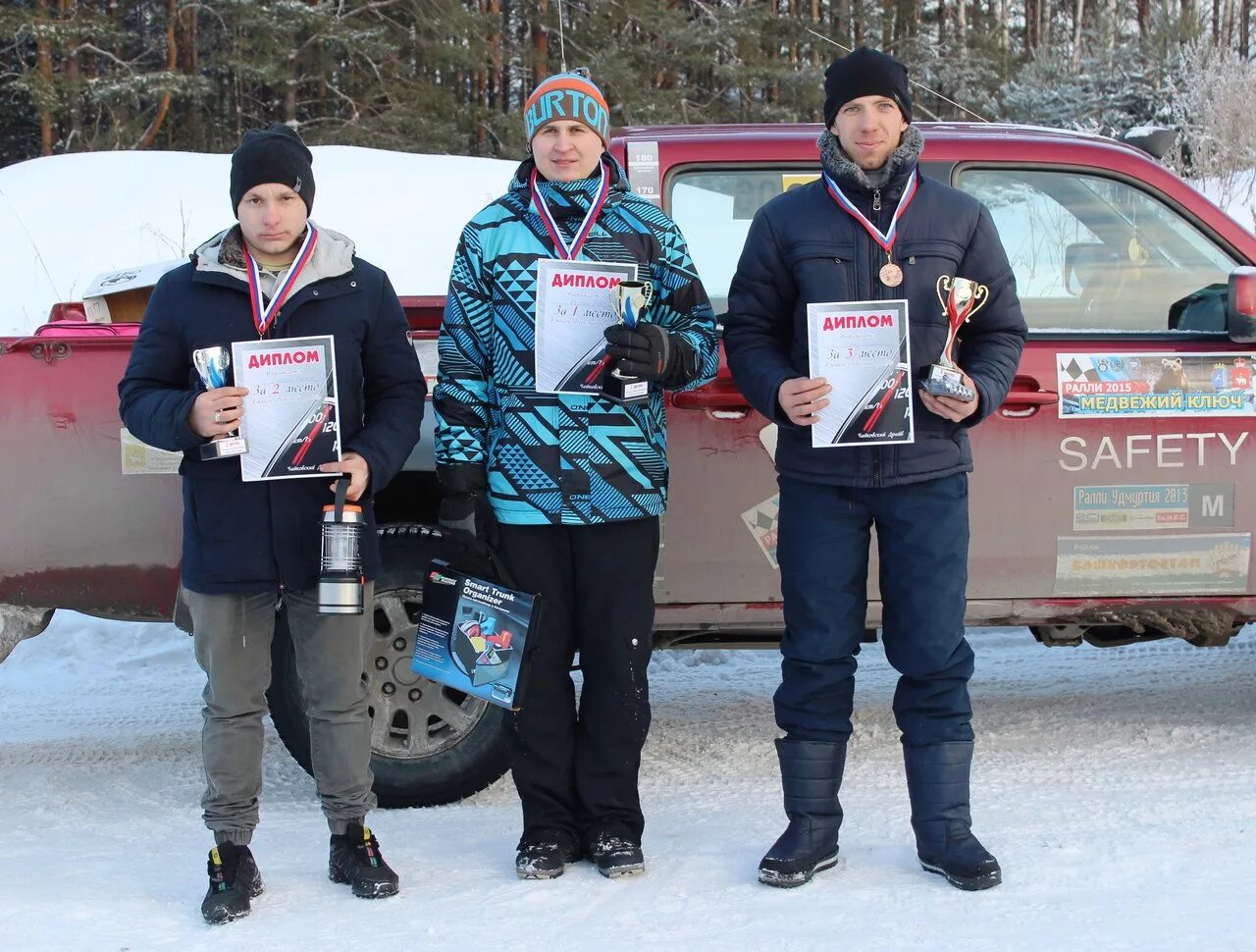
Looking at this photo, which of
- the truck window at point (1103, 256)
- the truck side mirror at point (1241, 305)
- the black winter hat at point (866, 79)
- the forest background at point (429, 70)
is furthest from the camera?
the forest background at point (429, 70)

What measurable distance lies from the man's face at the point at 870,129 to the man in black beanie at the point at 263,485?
3.78 feet

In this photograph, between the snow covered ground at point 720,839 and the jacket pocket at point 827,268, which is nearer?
the snow covered ground at point 720,839

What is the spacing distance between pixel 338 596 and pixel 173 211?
11322mm

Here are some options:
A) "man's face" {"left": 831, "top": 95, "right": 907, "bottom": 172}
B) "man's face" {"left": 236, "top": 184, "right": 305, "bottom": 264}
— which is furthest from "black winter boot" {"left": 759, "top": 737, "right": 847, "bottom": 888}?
"man's face" {"left": 236, "top": 184, "right": 305, "bottom": 264}

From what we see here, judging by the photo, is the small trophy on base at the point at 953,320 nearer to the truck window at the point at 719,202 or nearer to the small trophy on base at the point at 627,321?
the small trophy on base at the point at 627,321

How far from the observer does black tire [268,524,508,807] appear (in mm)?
3650

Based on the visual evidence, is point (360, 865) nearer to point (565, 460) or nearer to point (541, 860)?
point (541, 860)

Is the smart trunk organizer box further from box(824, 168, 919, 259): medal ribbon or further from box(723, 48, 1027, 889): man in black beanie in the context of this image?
box(824, 168, 919, 259): medal ribbon

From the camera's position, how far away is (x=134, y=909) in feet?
9.97

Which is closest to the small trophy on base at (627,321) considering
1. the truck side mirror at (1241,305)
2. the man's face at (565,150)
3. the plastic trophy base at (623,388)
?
the plastic trophy base at (623,388)

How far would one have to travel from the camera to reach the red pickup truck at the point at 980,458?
3.59 m

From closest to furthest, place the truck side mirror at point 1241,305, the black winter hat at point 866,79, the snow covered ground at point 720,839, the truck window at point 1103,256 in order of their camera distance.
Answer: the snow covered ground at point 720,839 < the black winter hat at point 866,79 < the truck side mirror at point 1241,305 < the truck window at point 1103,256

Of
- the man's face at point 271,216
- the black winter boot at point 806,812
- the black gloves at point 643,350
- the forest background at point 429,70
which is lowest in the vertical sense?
the black winter boot at point 806,812

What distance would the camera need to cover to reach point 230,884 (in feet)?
9.89
